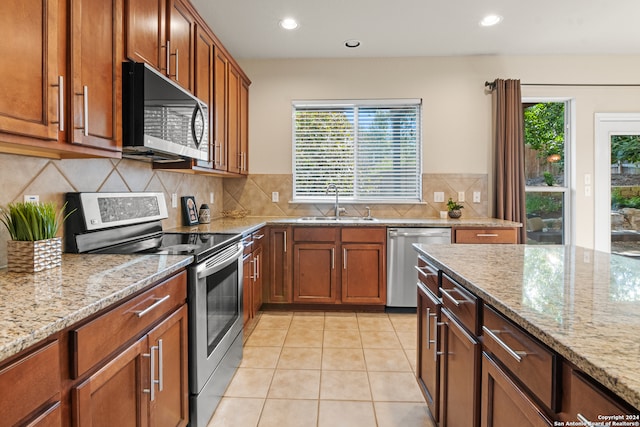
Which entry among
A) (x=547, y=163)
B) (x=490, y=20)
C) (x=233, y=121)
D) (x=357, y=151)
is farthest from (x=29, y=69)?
(x=547, y=163)

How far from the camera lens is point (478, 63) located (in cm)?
373

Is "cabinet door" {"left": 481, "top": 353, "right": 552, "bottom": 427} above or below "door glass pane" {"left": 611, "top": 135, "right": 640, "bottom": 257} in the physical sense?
below

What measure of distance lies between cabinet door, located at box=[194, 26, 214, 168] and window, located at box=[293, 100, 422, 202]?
131 centimetres

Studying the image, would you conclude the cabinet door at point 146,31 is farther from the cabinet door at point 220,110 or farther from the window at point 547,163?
the window at point 547,163

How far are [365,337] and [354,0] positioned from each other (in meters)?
2.67

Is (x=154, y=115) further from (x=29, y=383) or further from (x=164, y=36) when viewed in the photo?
(x=29, y=383)

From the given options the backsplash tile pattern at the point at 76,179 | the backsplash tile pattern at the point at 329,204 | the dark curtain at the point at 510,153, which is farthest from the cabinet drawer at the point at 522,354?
the dark curtain at the point at 510,153

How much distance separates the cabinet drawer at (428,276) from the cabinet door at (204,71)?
1698 millimetres

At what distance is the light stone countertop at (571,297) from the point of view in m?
0.60

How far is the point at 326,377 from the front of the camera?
216cm

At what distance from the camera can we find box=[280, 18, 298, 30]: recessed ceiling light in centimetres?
301

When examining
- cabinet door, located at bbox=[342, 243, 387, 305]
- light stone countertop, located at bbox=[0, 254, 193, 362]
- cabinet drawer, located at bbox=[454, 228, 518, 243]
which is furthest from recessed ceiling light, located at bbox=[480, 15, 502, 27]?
light stone countertop, located at bbox=[0, 254, 193, 362]

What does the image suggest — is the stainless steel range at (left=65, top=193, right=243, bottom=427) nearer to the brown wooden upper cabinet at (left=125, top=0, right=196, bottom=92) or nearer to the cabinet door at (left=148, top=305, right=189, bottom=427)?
the cabinet door at (left=148, top=305, right=189, bottom=427)

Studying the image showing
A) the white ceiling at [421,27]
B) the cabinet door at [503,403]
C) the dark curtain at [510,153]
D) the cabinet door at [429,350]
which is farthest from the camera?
the dark curtain at [510,153]
